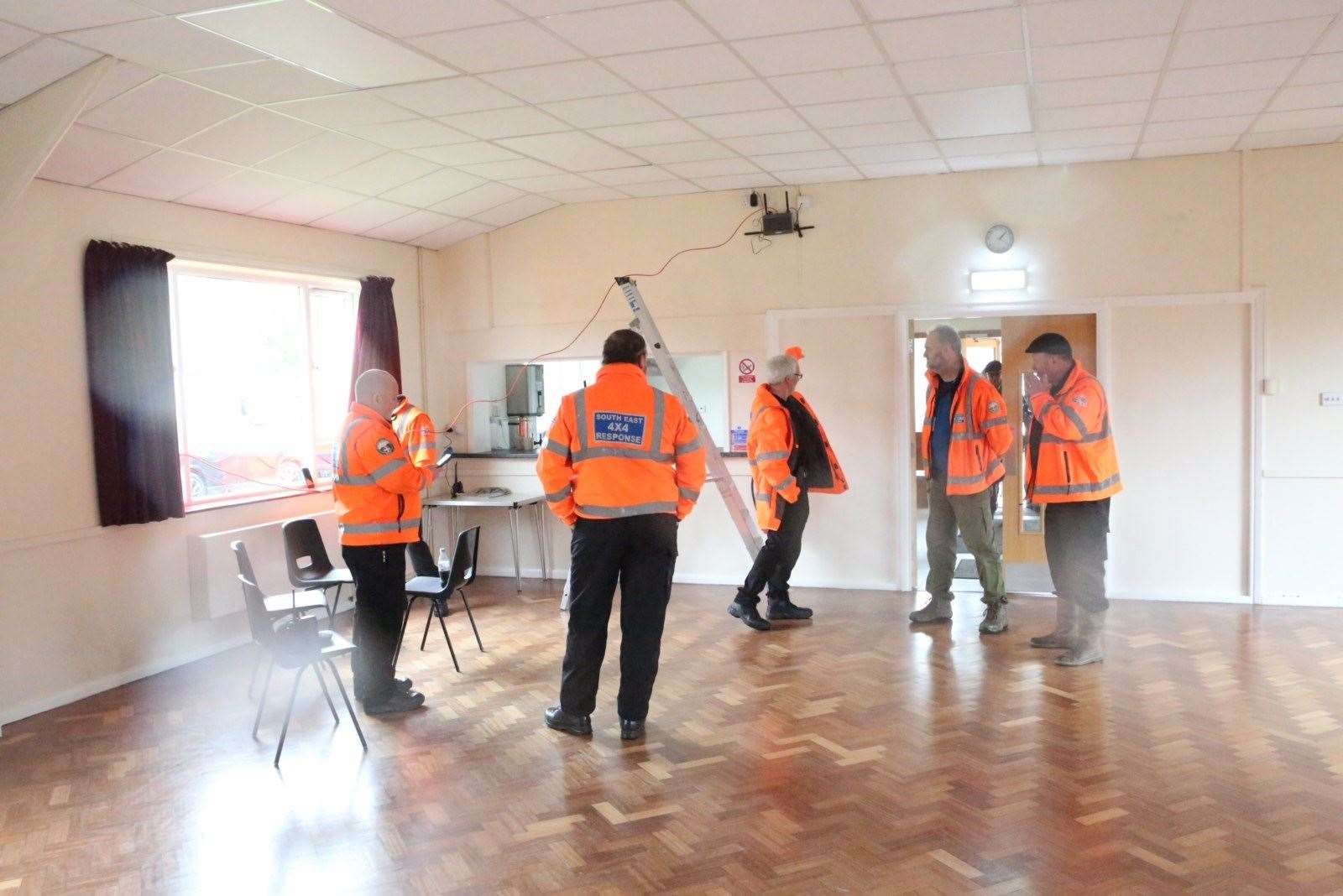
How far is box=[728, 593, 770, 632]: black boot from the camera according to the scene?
5.76 metres

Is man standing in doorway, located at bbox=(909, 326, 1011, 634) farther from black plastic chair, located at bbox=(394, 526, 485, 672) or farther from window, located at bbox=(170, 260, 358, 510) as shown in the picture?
window, located at bbox=(170, 260, 358, 510)

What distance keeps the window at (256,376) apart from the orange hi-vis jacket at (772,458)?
9.84 ft

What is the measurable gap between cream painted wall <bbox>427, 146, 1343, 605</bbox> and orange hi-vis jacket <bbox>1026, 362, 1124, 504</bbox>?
1908 millimetres

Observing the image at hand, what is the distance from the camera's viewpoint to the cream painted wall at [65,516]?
15.1 feet

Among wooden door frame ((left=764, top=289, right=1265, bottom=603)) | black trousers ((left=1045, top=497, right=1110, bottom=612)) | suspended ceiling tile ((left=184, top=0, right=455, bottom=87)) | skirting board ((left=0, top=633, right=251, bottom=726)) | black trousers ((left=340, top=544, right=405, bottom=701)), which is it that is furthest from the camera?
wooden door frame ((left=764, top=289, right=1265, bottom=603))

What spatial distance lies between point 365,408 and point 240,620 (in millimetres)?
2331

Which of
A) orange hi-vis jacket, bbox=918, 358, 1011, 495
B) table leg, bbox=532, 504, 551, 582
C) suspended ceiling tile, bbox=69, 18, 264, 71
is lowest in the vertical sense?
table leg, bbox=532, 504, 551, 582

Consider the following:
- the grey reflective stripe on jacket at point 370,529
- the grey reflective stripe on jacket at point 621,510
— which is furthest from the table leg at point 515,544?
the grey reflective stripe on jacket at point 621,510

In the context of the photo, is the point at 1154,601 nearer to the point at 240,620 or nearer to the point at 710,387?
the point at 710,387

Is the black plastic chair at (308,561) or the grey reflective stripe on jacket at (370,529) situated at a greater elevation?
the grey reflective stripe on jacket at (370,529)

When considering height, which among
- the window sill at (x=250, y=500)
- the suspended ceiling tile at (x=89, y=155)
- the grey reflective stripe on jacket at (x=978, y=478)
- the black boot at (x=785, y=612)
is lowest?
the black boot at (x=785, y=612)

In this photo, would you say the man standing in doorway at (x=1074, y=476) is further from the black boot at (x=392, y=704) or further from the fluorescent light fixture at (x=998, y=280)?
the black boot at (x=392, y=704)

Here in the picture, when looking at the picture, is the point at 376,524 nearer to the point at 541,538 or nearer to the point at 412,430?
the point at 412,430

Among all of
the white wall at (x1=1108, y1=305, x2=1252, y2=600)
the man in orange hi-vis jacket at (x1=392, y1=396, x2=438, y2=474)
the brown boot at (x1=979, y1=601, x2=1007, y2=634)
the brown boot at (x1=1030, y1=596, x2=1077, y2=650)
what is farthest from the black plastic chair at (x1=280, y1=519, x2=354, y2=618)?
the white wall at (x1=1108, y1=305, x2=1252, y2=600)
